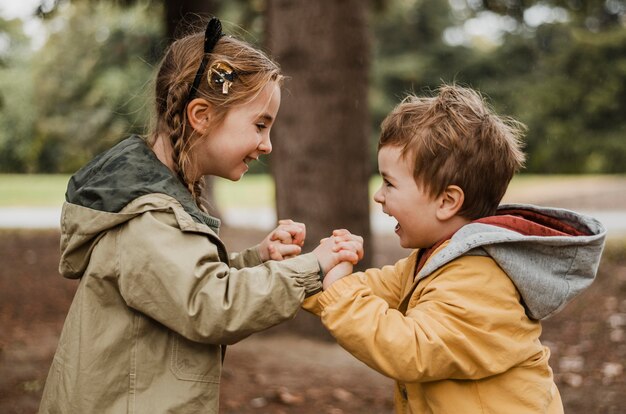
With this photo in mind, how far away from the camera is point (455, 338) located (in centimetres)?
204

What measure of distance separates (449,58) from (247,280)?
3059cm

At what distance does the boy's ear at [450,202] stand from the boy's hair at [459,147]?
17 millimetres

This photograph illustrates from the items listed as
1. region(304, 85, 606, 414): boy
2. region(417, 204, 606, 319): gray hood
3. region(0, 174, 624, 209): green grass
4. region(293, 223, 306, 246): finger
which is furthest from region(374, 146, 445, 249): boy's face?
region(0, 174, 624, 209): green grass

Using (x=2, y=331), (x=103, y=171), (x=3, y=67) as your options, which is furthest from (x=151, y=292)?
(x=2, y=331)

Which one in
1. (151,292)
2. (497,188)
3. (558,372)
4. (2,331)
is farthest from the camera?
(2,331)

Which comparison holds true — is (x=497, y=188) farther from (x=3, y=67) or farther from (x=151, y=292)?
(x=3, y=67)

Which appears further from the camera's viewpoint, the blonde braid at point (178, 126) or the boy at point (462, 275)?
the blonde braid at point (178, 126)

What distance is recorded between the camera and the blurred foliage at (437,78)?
20.0 m

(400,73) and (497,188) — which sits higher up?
(497,188)

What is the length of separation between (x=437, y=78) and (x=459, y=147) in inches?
1159

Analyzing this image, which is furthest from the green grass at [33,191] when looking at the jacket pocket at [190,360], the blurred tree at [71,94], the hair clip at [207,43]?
the jacket pocket at [190,360]

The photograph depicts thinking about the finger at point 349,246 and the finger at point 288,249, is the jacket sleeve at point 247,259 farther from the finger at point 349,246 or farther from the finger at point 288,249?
the finger at point 349,246

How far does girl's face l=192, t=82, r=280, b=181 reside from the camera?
7.72ft

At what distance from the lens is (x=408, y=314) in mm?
2152
